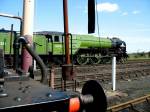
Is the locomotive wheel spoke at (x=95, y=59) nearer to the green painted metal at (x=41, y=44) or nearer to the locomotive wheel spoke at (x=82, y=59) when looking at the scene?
the locomotive wheel spoke at (x=82, y=59)

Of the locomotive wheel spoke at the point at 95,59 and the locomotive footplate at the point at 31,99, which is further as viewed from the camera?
the locomotive wheel spoke at the point at 95,59

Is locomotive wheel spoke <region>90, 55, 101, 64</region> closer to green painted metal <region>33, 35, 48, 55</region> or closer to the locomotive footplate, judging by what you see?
green painted metal <region>33, 35, 48, 55</region>

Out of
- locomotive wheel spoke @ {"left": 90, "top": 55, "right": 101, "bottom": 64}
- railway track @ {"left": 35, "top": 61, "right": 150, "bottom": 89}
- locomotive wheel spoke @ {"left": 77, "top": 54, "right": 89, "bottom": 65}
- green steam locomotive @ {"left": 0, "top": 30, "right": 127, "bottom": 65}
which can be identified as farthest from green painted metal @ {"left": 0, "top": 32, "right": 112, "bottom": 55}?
railway track @ {"left": 35, "top": 61, "right": 150, "bottom": 89}

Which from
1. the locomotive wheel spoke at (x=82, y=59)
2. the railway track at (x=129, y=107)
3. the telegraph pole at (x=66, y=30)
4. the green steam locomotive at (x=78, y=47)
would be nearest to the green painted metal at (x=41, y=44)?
the green steam locomotive at (x=78, y=47)

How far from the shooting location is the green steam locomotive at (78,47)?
947 inches

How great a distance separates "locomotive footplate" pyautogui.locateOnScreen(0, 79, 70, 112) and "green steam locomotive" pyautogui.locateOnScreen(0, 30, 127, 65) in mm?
16655

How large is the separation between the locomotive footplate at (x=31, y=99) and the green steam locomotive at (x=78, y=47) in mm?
16655

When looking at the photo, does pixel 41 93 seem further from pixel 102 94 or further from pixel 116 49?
pixel 116 49

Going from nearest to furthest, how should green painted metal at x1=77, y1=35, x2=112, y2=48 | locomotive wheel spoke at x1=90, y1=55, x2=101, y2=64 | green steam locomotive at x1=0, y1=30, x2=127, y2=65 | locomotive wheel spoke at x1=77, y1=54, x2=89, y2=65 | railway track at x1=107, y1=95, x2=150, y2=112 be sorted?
railway track at x1=107, y1=95, x2=150, y2=112, green steam locomotive at x1=0, y1=30, x2=127, y2=65, locomotive wheel spoke at x1=77, y1=54, x2=89, y2=65, green painted metal at x1=77, y1=35, x2=112, y2=48, locomotive wheel spoke at x1=90, y1=55, x2=101, y2=64

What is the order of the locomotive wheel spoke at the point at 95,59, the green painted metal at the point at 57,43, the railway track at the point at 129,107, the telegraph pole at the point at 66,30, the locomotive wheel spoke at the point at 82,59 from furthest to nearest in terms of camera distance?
1. the locomotive wheel spoke at the point at 95,59
2. the locomotive wheel spoke at the point at 82,59
3. the green painted metal at the point at 57,43
4. the railway track at the point at 129,107
5. the telegraph pole at the point at 66,30

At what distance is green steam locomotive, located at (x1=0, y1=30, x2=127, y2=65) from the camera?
2404cm

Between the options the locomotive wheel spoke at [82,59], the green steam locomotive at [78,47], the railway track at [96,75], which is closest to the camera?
the railway track at [96,75]

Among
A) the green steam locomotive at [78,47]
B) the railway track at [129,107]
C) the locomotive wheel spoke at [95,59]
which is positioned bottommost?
the railway track at [129,107]

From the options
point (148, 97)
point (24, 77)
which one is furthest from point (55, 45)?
point (24, 77)
